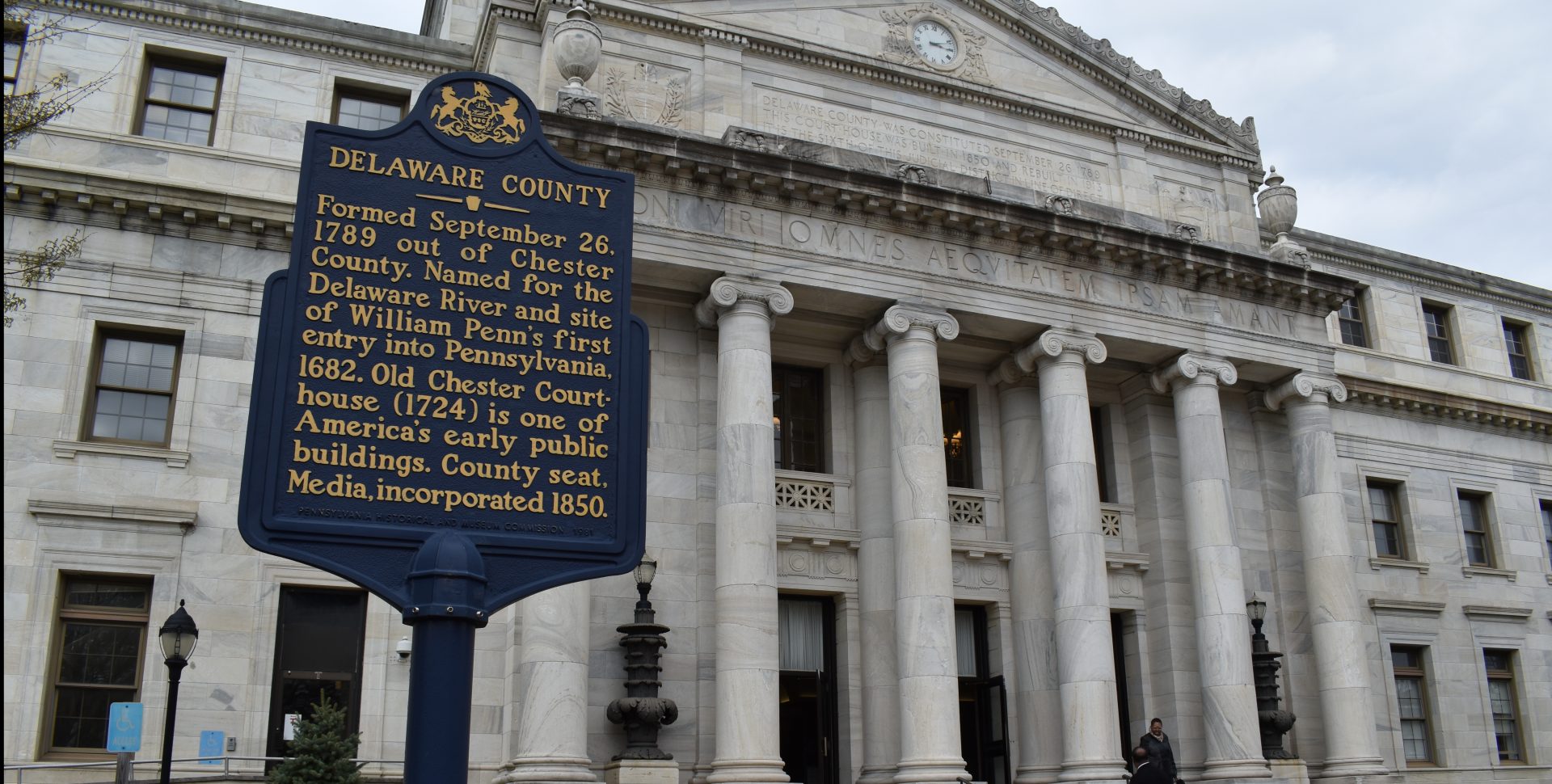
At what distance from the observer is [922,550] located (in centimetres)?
2112

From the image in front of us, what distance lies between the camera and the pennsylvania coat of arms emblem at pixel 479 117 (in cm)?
799

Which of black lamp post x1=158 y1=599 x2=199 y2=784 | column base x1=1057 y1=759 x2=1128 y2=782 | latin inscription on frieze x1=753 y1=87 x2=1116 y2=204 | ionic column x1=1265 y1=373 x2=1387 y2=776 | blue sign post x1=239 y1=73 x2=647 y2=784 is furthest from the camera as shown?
latin inscription on frieze x1=753 y1=87 x2=1116 y2=204

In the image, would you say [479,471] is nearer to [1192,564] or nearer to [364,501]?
[364,501]

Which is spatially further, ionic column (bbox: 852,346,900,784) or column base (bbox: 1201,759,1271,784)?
column base (bbox: 1201,759,1271,784)

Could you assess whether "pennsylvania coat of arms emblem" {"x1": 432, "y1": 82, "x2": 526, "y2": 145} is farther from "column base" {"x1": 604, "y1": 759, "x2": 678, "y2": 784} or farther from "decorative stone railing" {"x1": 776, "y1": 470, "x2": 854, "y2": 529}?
"decorative stone railing" {"x1": 776, "y1": 470, "x2": 854, "y2": 529}

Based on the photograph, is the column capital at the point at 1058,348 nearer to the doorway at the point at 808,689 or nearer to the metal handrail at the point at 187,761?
the doorway at the point at 808,689

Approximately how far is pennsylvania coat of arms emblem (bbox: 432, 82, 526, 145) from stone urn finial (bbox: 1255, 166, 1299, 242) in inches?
892

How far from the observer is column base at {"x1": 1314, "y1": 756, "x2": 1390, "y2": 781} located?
77.8ft

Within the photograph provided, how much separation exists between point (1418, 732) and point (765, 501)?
57.4ft

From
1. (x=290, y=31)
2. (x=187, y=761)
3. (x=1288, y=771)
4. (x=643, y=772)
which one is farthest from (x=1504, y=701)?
(x=290, y=31)

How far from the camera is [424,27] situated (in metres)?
31.1

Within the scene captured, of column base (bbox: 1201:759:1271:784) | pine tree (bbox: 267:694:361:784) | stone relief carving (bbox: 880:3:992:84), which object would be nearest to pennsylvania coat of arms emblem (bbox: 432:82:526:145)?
pine tree (bbox: 267:694:361:784)

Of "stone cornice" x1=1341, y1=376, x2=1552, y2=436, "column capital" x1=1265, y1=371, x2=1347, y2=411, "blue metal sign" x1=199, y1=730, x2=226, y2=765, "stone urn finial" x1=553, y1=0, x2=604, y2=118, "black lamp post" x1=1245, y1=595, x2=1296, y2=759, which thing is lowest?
"blue metal sign" x1=199, y1=730, x2=226, y2=765

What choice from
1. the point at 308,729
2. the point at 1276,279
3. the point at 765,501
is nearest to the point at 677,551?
the point at 765,501
